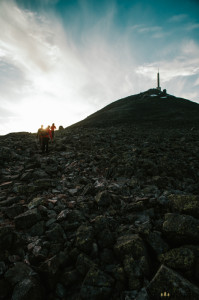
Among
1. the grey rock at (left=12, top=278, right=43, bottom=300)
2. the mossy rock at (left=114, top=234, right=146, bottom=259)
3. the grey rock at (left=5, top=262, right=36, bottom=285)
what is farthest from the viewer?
the mossy rock at (left=114, top=234, right=146, bottom=259)

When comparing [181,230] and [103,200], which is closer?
[181,230]

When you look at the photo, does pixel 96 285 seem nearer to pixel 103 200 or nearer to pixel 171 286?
pixel 171 286

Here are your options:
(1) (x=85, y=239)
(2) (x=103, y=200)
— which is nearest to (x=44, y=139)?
(2) (x=103, y=200)

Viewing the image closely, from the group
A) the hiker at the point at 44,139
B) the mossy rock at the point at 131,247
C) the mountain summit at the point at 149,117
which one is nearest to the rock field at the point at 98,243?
the mossy rock at the point at 131,247

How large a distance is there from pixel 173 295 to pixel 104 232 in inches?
68.6

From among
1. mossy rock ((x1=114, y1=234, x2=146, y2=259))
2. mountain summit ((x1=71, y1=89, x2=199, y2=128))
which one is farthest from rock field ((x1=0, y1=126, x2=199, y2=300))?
mountain summit ((x1=71, y1=89, x2=199, y2=128))

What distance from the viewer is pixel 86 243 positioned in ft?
11.8

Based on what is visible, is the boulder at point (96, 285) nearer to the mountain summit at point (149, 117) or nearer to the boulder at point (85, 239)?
the boulder at point (85, 239)

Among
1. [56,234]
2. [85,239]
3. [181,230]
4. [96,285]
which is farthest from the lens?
[56,234]

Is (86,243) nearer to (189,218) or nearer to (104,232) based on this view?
(104,232)

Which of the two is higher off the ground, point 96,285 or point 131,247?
point 131,247

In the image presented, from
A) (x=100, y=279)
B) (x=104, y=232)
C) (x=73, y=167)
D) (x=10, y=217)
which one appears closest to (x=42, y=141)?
(x=73, y=167)

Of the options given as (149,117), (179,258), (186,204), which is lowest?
(179,258)

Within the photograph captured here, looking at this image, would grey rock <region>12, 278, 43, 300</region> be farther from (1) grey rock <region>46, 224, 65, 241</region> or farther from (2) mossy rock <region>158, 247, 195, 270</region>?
(2) mossy rock <region>158, 247, 195, 270</region>
